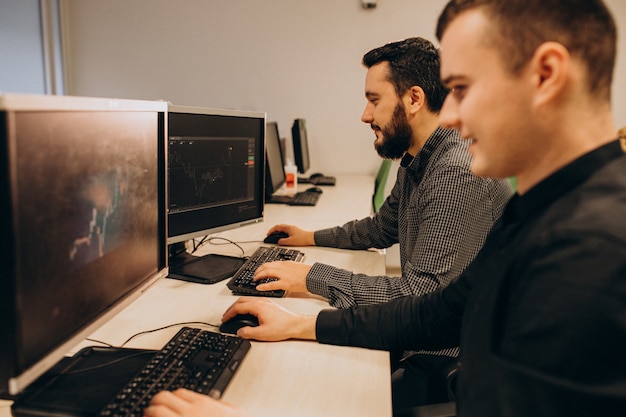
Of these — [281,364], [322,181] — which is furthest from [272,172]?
[281,364]

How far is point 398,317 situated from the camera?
1121 millimetres

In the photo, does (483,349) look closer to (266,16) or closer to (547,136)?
(547,136)

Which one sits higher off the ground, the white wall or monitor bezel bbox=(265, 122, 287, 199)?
A: the white wall

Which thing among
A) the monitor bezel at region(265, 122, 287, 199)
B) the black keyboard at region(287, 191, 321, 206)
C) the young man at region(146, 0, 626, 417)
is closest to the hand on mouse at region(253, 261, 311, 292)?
the young man at region(146, 0, 626, 417)

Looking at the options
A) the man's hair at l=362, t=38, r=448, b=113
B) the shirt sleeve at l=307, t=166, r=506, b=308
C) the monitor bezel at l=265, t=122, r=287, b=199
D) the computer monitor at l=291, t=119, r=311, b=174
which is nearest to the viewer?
the shirt sleeve at l=307, t=166, r=506, b=308

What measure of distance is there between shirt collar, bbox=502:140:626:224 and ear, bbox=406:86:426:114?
0.94 metres

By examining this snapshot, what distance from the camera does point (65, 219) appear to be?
746mm

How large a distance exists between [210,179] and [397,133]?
622 mm

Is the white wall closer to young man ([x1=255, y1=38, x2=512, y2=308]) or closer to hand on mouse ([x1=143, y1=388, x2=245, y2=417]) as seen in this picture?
young man ([x1=255, y1=38, x2=512, y2=308])

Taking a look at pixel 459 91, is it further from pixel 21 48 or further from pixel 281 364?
pixel 21 48

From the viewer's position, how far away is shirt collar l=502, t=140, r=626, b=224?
68cm

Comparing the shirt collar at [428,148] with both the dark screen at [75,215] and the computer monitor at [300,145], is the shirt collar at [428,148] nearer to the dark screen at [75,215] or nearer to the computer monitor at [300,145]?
the dark screen at [75,215]

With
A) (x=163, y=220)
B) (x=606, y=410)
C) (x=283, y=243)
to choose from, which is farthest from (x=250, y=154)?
(x=606, y=410)

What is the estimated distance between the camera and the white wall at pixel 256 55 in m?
3.79
